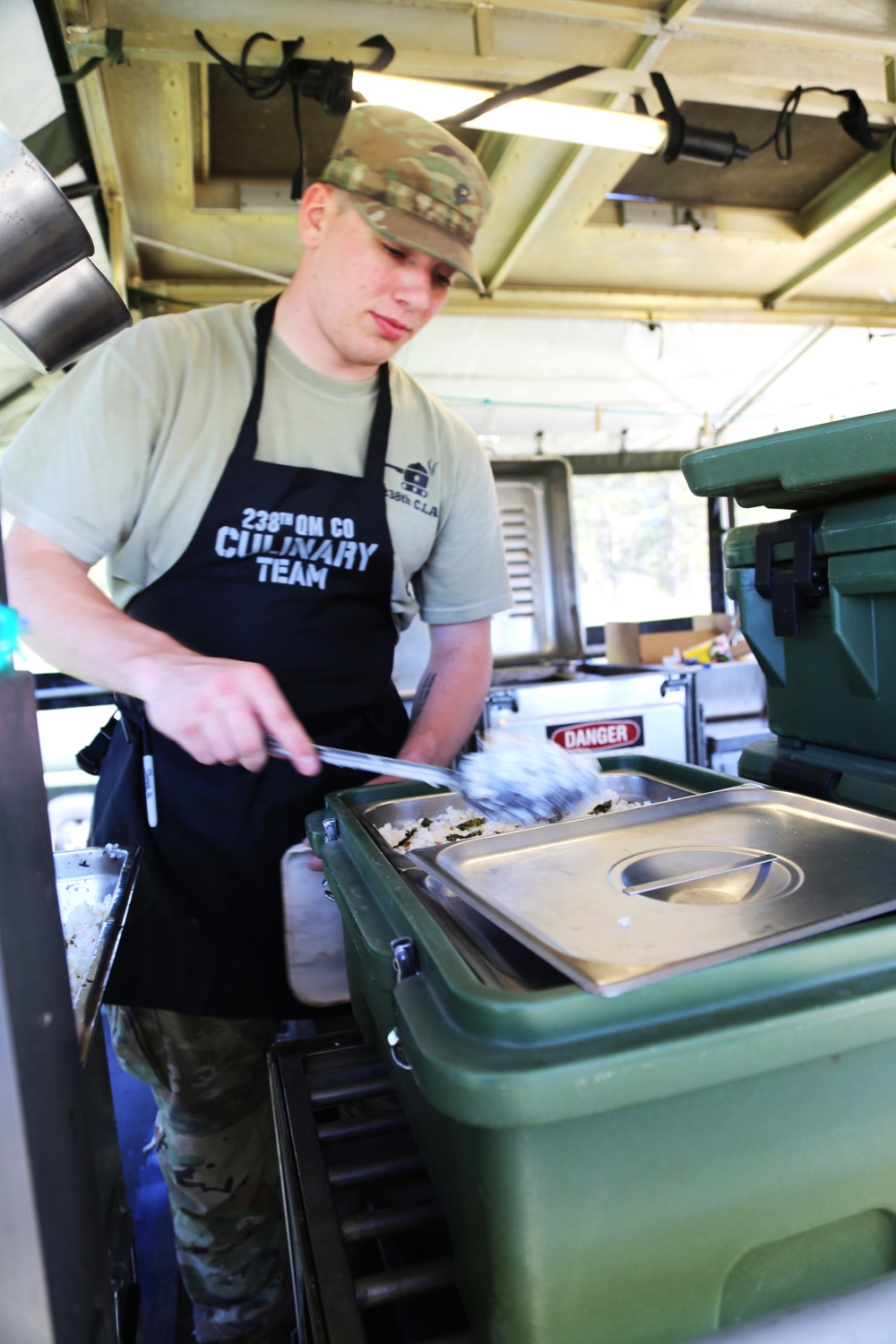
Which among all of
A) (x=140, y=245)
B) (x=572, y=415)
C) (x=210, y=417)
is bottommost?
(x=210, y=417)

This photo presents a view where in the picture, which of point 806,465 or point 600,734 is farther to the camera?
point 600,734

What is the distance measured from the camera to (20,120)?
7.32 ft

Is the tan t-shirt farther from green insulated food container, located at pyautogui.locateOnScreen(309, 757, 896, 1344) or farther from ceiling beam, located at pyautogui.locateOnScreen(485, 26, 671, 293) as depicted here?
ceiling beam, located at pyautogui.locateOnScreen(485, 26, 671, 293)

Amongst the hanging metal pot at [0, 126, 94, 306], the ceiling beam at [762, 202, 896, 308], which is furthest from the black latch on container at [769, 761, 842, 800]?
the ceiling beam at [762, 202, 896, 308]

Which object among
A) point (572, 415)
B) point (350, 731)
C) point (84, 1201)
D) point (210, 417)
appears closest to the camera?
point (84, 1201)

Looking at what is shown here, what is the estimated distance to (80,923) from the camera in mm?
1126

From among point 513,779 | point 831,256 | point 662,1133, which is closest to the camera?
point 662,1133

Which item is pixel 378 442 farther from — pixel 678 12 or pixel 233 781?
pixel 678 12

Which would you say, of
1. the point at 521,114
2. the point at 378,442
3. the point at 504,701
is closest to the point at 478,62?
the point at 521,114

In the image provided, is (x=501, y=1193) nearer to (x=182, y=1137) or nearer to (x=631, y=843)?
(x=631, y=843)

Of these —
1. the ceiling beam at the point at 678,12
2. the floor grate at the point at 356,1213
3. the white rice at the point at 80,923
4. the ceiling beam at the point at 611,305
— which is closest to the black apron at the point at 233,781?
the white rice at the point at 80,923

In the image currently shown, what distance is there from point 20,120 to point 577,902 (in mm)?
2614

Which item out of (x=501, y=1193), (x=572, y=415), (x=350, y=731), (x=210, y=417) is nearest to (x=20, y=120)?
(x=210, y=417)

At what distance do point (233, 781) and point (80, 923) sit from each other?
0.44 m
